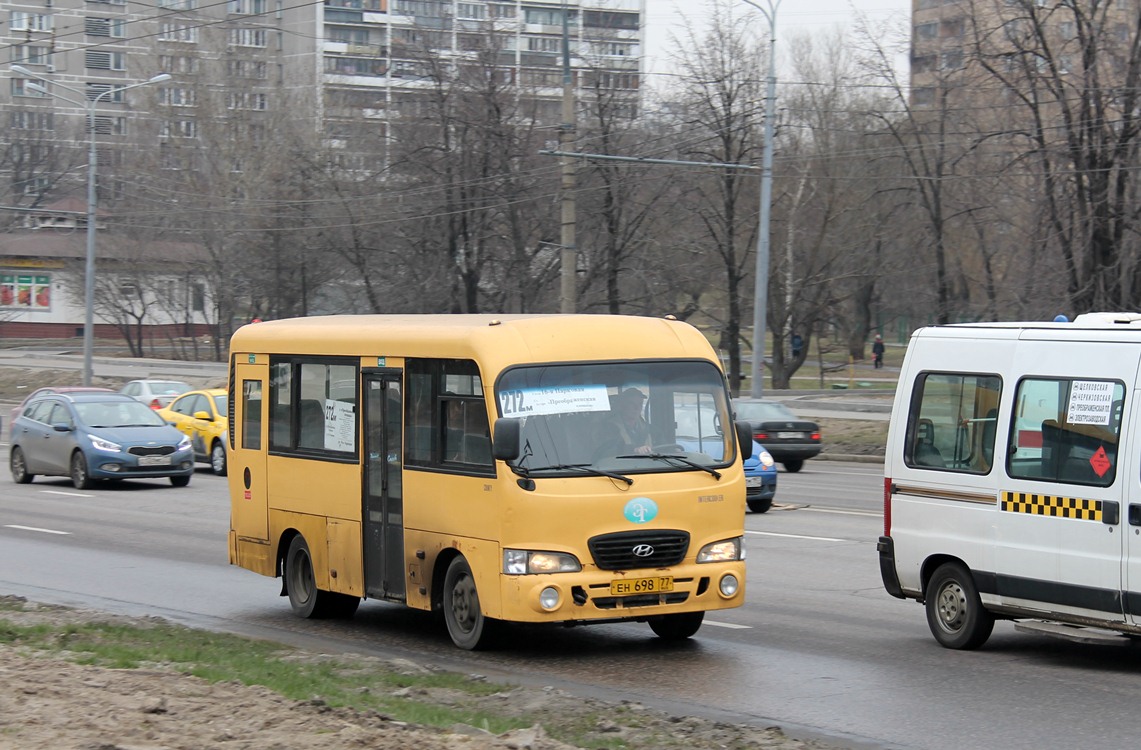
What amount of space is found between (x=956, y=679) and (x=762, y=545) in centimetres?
741

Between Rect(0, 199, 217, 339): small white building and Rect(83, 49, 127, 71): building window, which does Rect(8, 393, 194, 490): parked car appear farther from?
Rect(83, 49, 127, 71): building window

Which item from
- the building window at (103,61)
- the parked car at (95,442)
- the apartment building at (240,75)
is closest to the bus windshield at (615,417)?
the parked car at (95,442)

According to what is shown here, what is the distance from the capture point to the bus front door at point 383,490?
1092 cm

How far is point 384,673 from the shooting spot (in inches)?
357

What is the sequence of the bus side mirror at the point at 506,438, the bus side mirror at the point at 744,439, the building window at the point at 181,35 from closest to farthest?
1. the bus side mirror at the point at 506,438
2. the bus side mirror at the point at 744,439
3. the building window at the point at 181,35

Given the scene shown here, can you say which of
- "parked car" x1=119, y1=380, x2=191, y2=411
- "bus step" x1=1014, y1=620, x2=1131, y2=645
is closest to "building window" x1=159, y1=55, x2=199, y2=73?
"parked car" x1=119, y1=380, x2=191, y2=411

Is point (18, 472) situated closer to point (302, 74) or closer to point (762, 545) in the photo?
point (762, 545)

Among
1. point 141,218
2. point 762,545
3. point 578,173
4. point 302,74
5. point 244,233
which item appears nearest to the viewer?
point 762,545

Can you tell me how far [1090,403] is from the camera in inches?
378

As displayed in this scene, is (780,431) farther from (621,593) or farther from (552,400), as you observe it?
(621,593)

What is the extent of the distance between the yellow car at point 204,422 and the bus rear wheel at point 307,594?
645 inches

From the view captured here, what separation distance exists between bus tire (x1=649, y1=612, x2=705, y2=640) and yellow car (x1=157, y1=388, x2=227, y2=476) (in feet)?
61.3

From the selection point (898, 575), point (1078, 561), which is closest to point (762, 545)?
point (898, 575)

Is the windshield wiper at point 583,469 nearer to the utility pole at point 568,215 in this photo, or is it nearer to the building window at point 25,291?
the utility pole at point 568,215
